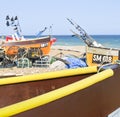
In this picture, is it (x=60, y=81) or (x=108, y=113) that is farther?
(x=60, y=81)

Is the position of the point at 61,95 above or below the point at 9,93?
above

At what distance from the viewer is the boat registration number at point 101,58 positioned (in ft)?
47.4

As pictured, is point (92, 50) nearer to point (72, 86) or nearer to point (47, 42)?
point (47, 42)

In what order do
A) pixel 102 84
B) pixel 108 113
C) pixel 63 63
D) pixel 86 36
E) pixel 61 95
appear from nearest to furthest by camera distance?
1. pixel 61 95
2. pixel 102 84
3. pixel 108 113
4. pixel 63 63
5. pixel 86 36

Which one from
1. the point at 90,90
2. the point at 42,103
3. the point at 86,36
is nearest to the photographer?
the point at 42,103

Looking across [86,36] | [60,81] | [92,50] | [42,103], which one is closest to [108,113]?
[60,81]

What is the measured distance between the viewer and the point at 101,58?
48.8 feet

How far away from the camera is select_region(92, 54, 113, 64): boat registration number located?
47.4ft

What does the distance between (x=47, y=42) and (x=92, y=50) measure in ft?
30.8

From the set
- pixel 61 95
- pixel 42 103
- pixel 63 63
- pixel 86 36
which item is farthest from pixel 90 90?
pixel 86 36

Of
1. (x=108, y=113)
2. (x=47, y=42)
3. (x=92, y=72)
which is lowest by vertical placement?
(x=47, y=42)

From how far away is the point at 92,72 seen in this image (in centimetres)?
541

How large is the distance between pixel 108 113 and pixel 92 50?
10760 mm

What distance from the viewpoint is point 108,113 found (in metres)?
4.84
